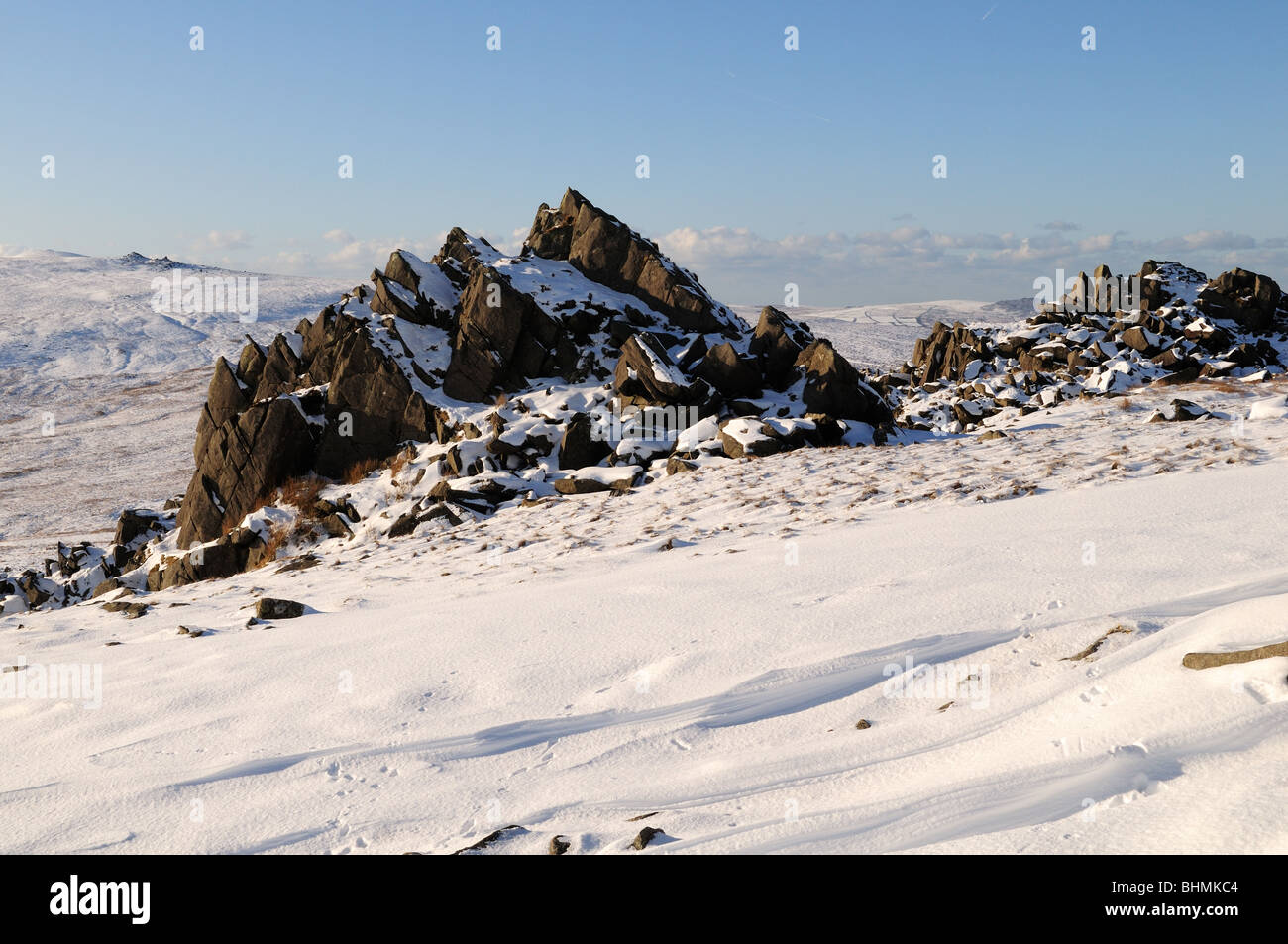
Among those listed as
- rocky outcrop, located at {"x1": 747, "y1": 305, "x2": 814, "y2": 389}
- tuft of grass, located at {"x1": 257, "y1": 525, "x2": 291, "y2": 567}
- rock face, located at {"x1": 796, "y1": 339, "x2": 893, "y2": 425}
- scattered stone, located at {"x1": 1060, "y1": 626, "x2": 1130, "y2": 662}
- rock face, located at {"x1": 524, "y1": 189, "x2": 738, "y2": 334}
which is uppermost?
rock face, located at {"x1": 524, "y1": 189, "x2": 738, "y2": 334}

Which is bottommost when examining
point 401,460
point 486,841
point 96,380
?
point 486,841

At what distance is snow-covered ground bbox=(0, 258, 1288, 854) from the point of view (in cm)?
330

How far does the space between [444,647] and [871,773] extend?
3.55m

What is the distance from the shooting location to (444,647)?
6.19 m

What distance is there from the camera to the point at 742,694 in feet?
16.0

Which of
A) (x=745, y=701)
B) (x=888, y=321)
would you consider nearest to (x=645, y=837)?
(x=745, y=701)

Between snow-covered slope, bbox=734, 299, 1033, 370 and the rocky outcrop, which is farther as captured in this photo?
snow-covered slope, bbox=734, 299, 1033, 370

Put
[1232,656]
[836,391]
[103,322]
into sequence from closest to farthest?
1. [1232,656]
2. [836,391]
3. [103,322]

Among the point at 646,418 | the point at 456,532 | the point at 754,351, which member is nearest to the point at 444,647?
the point at 456,532
